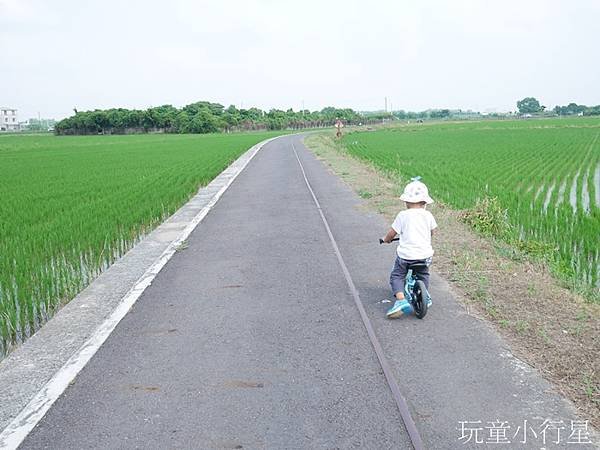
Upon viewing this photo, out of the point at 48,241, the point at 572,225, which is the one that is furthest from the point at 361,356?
the point at 572,225

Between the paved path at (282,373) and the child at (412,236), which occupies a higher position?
the child at (412,236)

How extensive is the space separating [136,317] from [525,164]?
64.6ft

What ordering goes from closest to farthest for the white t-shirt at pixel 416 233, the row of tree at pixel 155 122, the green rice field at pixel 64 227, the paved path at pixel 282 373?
the paved path at pixel 282 373
the white t-shirt at pixel 416 233
the green rice field at pixel 64 227
the row of tree at pixel 155 122

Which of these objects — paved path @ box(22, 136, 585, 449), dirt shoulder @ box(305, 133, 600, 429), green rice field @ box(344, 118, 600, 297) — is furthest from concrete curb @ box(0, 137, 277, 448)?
green rice field @ box(344, 118, 600, 297)

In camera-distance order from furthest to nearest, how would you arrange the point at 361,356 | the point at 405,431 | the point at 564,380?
the point at 361,356 → the point at 564,380 → the point at 405,431

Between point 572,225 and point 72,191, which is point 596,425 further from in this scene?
point 72,191

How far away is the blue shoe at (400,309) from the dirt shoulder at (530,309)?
641 mm

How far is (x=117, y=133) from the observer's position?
89.8m

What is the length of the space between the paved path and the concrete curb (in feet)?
0.42

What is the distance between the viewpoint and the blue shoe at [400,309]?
16.1ft

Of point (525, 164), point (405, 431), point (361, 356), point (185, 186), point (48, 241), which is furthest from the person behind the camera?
point (525, 164)

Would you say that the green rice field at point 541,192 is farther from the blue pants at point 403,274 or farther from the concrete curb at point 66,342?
the concrete curb at point 66,342

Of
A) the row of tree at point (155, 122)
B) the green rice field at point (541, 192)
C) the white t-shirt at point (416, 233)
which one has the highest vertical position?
the row of tree at point (155, 122)

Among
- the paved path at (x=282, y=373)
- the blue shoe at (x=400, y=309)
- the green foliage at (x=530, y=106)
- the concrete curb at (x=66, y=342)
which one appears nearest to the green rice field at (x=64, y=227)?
the concrete curb at (x=66, y=342)
